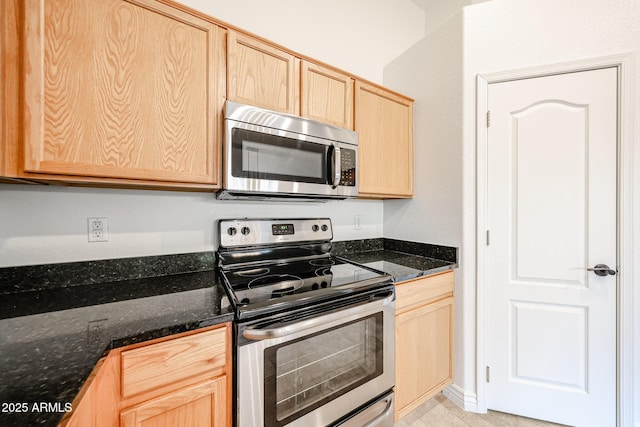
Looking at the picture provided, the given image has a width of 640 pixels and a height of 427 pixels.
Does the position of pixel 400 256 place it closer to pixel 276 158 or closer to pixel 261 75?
pixel 276 158

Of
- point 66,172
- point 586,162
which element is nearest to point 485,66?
point 586,162

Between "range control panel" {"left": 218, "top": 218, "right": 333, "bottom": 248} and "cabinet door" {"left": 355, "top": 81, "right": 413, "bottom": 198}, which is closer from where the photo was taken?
"range control panel" {"left": 218, "top": 218, "right": 333, "bottom": 248}

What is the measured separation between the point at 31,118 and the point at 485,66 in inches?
94.2

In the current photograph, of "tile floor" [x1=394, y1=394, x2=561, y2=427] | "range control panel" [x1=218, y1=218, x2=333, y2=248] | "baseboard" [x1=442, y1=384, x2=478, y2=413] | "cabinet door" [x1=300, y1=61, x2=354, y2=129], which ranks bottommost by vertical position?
"tile floor" [x1=394, y1=394, x2=561, y2=427]

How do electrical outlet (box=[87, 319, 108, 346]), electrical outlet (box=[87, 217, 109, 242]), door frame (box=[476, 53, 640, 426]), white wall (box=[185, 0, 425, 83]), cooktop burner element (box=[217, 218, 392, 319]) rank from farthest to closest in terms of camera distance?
white wall (box=[185, 0, 425, 83])
door frame (box=[476, 53, 640, 426])
electrical outlet (box=[87, 217, 109, 242])
cooktop burner element (box=[217, 218, 392, 319])
electrical outlet (box=[87, 319, 108, 346])

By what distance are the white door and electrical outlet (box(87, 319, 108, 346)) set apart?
2.06 meters

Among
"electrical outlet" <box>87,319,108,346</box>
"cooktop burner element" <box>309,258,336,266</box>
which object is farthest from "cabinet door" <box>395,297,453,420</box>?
"electrical outlet" <box>87,319,108,346</box>

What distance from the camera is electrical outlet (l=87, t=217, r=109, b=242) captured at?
1.29 metres

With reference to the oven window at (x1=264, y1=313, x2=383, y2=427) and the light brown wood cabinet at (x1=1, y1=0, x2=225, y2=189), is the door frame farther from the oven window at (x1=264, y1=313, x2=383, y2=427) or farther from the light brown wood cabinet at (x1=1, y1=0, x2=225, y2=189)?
the light brown wood cabinet at (x1=1, y1=0, x2=225, y2=189)

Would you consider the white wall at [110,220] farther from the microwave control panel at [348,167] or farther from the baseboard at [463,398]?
the baseboard at [463,398]

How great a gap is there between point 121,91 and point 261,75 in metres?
0.65

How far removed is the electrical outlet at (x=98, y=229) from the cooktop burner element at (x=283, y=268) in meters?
0.53

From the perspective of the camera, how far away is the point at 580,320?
1595 mm

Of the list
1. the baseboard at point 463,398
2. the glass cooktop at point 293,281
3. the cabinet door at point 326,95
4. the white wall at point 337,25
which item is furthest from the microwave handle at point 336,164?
the baseboard at point 463,398
